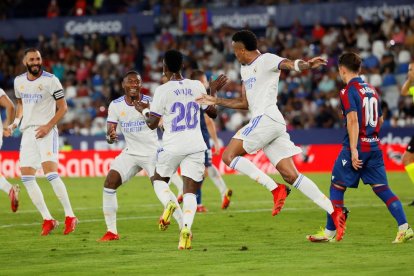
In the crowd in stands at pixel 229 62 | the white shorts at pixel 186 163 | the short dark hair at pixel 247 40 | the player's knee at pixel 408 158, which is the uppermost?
the short dark hair at pixel 247 40

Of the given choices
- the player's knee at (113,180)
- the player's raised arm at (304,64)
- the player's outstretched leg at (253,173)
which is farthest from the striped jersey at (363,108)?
the player's knee at (113,180)

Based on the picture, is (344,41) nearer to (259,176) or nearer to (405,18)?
(405,18)

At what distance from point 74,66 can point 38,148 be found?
25.1m

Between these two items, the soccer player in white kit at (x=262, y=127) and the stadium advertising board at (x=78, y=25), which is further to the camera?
the stadium advertising board at (x=78, y=25)

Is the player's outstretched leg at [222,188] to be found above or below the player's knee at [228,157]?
below

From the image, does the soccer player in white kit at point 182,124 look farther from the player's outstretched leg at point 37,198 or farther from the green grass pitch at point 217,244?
the player's outstretched leg at point 37,198

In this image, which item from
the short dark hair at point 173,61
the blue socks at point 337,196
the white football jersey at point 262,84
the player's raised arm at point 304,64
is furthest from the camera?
the white football jersey at point 262,84

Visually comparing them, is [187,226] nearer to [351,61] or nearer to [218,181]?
[351,61]

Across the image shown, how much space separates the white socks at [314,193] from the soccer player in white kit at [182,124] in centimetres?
131

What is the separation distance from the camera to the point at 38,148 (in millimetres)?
14820

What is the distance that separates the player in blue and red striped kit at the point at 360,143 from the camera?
12.0 meters

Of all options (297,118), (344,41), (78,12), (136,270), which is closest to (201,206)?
(136,270)

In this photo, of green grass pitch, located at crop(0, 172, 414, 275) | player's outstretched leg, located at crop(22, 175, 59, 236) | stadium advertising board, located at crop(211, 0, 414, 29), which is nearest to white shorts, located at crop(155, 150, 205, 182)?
green grass pitch, located at crop(0, 172, 414, 275)

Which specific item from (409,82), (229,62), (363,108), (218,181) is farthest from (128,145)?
(229,62)
